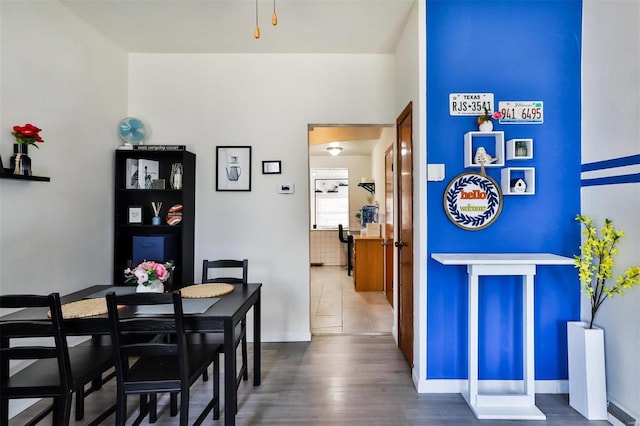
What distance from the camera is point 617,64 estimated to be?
2.09 m

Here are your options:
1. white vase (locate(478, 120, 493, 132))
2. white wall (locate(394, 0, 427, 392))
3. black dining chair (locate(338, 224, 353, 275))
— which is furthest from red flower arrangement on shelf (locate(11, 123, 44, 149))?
black dining chair (locate(338, 224, 353, 275))

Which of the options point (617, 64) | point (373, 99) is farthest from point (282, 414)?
point (617, 64)

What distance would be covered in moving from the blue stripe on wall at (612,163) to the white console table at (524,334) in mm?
677

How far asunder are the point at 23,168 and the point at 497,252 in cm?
333

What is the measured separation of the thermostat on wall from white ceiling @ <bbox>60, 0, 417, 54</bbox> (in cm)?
138

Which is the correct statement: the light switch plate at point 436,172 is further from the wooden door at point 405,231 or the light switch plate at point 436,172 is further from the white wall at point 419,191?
the wooden door at point 405,231

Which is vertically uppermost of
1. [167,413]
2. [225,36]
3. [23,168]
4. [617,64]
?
[225,36]

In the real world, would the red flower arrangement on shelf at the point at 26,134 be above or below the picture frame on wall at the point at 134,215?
above

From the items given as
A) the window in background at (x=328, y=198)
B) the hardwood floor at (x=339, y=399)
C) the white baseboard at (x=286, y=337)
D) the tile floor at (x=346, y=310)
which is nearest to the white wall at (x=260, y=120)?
the white baseboard at (x=286, y=337)

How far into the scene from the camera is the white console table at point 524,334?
81.6 inches

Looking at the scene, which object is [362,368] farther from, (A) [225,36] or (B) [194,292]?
(A) [225,36]

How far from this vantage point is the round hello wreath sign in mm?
2350

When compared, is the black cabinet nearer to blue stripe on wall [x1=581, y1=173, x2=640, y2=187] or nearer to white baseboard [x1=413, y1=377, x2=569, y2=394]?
white baseboard [x1=413, y1=377, x2=569, y2=394]

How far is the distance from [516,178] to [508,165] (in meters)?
0.12
